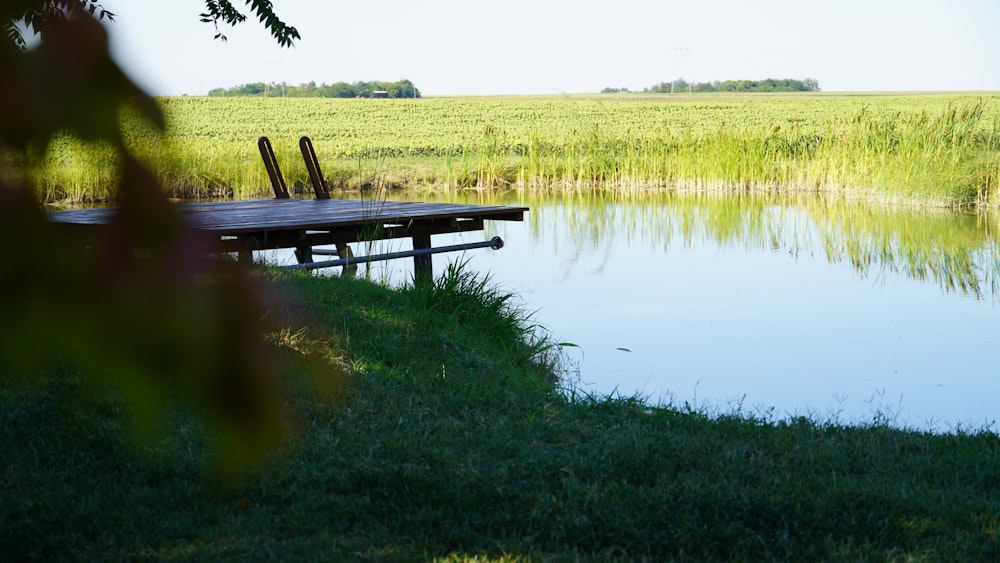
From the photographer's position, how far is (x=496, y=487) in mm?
3645

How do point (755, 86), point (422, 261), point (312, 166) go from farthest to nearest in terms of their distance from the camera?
point (755, 86) < point (312, 166) < point (422, 261)

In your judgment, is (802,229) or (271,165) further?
(802,229)

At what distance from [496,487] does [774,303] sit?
21.5ft

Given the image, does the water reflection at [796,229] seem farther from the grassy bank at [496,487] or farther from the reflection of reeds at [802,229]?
the grassy bank at [496,487]

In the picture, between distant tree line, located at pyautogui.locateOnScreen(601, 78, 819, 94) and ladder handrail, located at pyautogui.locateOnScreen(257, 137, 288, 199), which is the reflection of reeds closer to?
ladder handrail, located at pyautogui.locateOnScreen(257, 137, 288, 199)

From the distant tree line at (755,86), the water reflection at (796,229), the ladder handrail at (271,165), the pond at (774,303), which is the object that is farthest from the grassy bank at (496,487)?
the distant tree line at (755,86)

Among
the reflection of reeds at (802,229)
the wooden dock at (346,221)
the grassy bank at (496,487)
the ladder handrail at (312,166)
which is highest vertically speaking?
the ladder handrail at (312,166)

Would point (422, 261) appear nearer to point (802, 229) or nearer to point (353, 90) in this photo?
point (802, 229)

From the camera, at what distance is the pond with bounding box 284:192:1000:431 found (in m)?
6.62

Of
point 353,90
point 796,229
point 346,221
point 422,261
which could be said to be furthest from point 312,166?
point 353,90

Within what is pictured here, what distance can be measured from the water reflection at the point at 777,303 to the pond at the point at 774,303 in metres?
0.02

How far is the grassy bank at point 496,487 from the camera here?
3180mm

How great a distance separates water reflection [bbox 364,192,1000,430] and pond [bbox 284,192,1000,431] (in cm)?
2

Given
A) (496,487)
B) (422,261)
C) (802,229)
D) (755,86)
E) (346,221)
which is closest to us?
(496,487)
